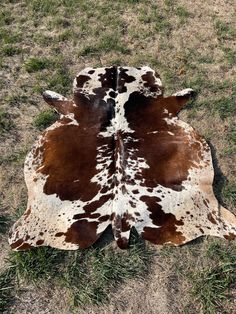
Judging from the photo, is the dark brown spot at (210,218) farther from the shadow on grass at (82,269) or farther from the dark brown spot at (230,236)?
the shadow on grass at (82,269)

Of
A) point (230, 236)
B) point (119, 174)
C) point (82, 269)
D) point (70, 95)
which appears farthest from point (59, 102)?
point (230, 236)

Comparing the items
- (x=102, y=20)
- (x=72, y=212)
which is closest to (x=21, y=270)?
(x=72, y=212)

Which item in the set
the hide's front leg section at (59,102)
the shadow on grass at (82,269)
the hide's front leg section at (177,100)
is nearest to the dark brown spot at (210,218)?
the shadow on grass at (82,269)

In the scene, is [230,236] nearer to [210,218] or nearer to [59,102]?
[210,218]

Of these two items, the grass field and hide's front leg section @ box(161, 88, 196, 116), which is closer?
the grass field

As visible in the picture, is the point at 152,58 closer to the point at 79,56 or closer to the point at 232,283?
the point at 79,56

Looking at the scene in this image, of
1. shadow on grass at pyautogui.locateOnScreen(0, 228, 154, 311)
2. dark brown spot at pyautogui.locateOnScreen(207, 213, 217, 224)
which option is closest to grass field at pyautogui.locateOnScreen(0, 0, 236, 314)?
shadow on grass at pyautogui.locateOnScreen(0, 228, 154, 311)

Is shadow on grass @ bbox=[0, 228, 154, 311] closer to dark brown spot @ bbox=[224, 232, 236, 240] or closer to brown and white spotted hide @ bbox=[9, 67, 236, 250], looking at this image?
brown and white spotted hide @ bbox=[9, 67, 236, 250]
